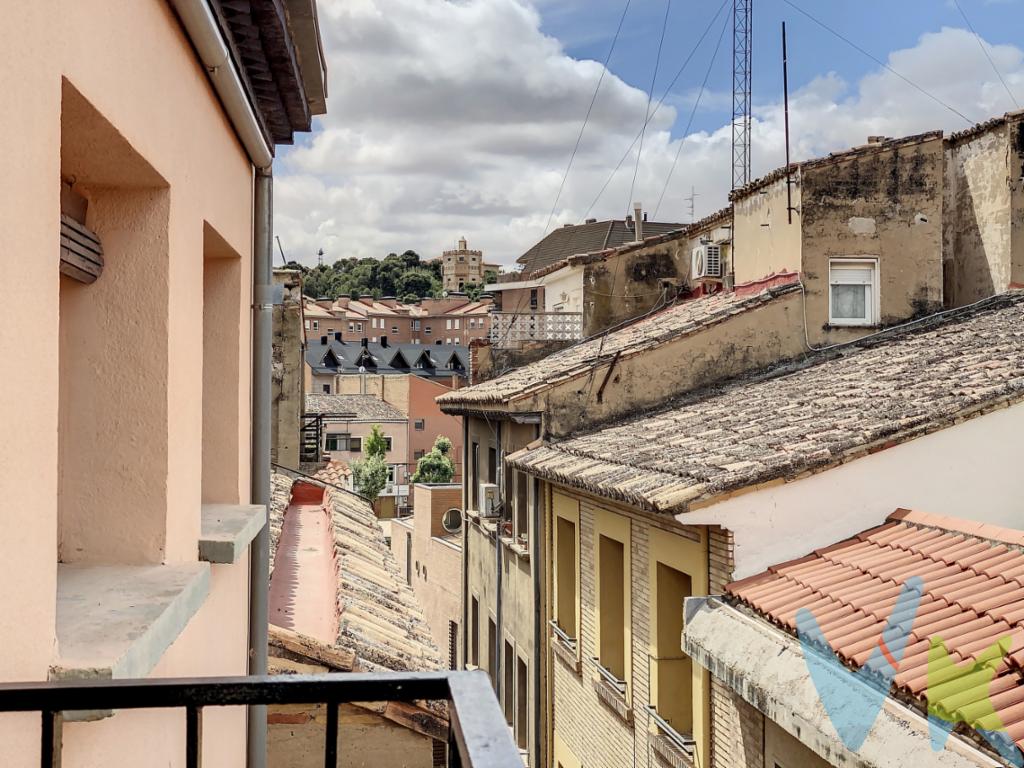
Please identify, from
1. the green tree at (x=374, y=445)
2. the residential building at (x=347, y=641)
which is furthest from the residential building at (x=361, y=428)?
the residential building at (x=347, y=641)

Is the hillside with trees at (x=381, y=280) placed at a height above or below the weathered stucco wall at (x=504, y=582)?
above

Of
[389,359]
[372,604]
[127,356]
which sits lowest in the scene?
[372,604]

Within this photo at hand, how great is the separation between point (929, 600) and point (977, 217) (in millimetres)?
8711

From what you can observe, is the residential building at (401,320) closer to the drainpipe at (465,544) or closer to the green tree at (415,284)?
the green tree at (415,284)

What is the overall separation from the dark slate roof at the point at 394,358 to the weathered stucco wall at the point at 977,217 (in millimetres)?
67472

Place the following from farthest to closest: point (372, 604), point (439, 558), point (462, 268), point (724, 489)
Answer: point (462, 268)
point (439, 558)
point (372, 604)
point (724, 489)

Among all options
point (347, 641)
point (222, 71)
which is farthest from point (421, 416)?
point (222, 71)

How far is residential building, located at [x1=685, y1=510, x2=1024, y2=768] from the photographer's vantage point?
4.92 meters

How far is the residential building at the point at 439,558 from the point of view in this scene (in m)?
24.2

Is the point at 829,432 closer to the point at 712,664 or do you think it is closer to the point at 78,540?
the point at 712,664

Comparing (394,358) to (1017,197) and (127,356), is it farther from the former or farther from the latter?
(127,356)

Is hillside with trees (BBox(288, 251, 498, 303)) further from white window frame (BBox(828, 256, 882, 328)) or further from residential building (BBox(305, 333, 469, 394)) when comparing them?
white window frame (BBox(828, 256, 882, 328))

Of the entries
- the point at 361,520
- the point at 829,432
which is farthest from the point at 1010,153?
the point at 361,520

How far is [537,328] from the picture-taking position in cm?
1859
